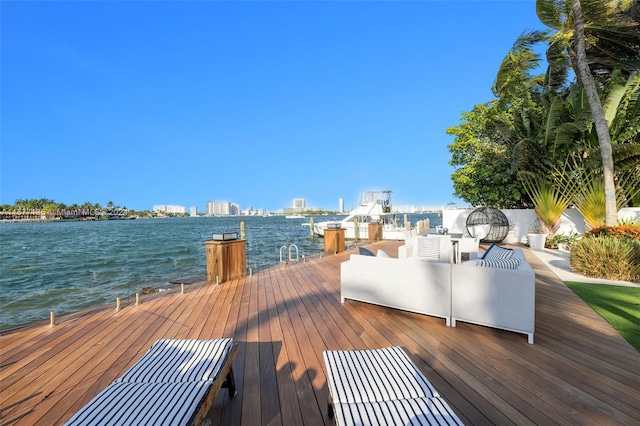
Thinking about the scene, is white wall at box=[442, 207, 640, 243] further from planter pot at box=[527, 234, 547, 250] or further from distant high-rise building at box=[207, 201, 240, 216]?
distant high-rise building at box=[207, 201, 240, 216]

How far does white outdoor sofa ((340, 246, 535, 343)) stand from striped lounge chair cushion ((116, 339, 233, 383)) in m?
2.25

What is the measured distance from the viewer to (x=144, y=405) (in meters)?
1.31

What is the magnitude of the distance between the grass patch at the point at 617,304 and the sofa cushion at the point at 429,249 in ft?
7.00

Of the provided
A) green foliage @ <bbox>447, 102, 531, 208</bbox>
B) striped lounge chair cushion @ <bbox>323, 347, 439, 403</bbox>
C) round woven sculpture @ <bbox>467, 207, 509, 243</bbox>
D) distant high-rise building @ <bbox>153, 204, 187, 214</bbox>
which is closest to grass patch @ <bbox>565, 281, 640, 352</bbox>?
striped lounge chair cushion @ <bbox>323, 347, 439, 403</bbox>

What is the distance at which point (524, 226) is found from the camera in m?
11.2

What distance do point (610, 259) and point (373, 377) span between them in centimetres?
624

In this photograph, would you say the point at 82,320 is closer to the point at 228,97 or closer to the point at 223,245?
the point at 223,245

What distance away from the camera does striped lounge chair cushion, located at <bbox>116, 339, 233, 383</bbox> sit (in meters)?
1.60

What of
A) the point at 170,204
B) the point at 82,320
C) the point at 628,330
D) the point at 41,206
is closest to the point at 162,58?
the point at 82,320

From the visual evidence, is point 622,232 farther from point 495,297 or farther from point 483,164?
point 483,164

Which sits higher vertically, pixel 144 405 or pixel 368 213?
pixel 368 213

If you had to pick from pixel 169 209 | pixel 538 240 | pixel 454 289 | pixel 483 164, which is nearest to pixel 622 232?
pixel 538 240

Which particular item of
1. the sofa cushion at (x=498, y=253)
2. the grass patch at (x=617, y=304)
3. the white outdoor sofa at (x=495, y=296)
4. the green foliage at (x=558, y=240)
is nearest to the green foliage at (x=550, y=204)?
the green foliage at (x=558, y=240)

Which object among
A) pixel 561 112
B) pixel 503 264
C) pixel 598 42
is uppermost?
pixel 598 42
